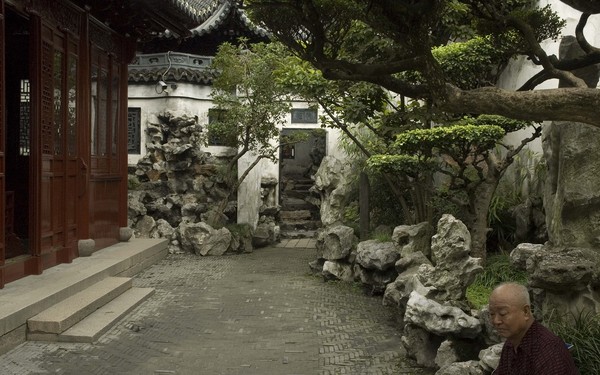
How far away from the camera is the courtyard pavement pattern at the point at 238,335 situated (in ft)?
18.0

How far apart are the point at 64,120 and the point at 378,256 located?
471 cm

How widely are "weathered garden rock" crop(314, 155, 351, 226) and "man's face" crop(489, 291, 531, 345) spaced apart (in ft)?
35.1

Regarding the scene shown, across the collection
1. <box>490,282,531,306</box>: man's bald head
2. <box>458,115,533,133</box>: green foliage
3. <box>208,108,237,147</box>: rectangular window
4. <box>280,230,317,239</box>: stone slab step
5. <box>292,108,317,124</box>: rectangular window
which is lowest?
<box>280,230,317,239</box>: stone slab step

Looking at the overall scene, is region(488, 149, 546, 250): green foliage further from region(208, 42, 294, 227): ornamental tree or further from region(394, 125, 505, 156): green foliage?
region(208, 42, 294, 227): ornamental tree

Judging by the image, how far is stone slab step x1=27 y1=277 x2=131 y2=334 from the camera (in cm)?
594

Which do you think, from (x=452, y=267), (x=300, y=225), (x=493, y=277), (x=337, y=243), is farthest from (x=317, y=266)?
A: (x=300, y=225)

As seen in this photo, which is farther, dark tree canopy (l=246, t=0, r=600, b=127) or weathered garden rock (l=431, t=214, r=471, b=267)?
weathered garden rock (l=431, t=214, r=471, b=267)

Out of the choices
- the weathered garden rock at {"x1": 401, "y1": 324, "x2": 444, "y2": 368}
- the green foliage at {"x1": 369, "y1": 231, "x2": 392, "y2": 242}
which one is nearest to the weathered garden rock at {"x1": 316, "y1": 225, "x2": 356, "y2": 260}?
the green foliage at {"x1": 369, "y1": 231, "x2": 392, "y2": 242}

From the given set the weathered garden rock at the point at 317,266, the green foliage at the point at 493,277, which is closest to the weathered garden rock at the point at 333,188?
the weathered garden rock at the point at 317,266

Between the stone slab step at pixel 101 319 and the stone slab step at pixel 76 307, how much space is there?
0.17 feet

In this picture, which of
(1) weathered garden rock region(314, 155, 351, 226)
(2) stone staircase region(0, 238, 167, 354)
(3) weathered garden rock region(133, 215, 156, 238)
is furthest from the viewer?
(1) weathered garden rock region(314, 155, 351, 226)

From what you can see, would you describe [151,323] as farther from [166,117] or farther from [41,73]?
[166,117]

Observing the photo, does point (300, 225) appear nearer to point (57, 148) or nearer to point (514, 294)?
point (57, 148)

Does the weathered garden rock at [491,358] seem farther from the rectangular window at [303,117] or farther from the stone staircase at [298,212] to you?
the rectangular window at [303,117]
